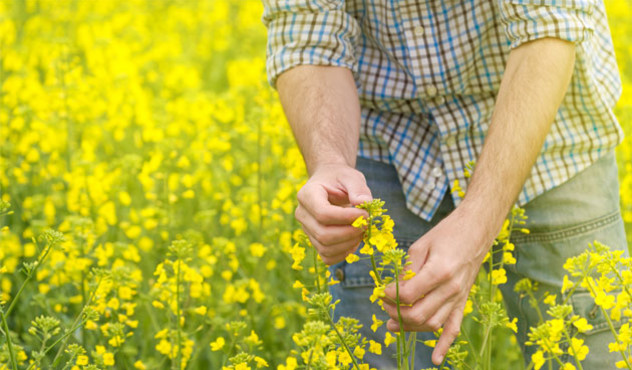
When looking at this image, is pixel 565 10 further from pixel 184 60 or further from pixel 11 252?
pixel 184 60

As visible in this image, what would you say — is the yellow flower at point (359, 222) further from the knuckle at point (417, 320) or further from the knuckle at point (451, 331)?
the knuckle at point (451, 331)

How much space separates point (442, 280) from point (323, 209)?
26 cm

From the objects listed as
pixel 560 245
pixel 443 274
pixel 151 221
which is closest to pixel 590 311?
pixel 560 245

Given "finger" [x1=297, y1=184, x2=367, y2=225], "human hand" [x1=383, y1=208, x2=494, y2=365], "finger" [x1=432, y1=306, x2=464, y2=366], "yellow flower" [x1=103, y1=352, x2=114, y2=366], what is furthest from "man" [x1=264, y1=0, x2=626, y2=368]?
"yellow flower" [x1=103, y1=352, x2=114, y2=366]

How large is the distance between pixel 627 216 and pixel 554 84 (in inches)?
54.7

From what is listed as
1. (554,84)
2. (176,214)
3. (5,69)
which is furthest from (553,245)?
(5,69)

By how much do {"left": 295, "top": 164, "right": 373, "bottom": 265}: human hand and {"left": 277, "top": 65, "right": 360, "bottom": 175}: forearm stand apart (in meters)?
0.10

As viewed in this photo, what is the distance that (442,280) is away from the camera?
1617 mm

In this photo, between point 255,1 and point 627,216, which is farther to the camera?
point 255,1

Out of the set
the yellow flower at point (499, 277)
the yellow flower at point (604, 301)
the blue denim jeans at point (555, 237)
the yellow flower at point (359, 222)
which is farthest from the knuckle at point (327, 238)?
the blue denim jeans at point (555, 237)

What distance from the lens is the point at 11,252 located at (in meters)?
3.05

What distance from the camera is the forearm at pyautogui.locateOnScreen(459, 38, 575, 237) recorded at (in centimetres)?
176

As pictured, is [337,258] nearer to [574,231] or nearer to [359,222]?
[359,222]

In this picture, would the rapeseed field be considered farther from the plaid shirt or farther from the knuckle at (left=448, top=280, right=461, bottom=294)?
the plaid shirt
